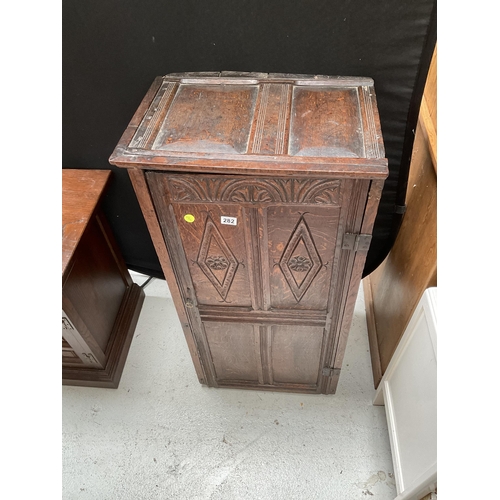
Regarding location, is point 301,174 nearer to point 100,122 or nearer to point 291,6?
point 291,6

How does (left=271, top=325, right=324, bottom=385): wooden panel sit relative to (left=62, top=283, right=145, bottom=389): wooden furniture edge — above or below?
above

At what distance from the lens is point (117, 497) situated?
1.53 metres

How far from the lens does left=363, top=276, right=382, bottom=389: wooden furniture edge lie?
5.73 ft

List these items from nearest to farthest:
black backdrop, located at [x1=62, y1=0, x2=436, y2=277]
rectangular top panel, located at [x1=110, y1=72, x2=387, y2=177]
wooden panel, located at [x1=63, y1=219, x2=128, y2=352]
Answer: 1. rectangular top panel, located at [x1=110, y1=72, x2=387, y2=177]
2. black backdrop, located at [x1=62, y1=0, x2=436, y2=277]
3. wooden panel, located at [x1=63, y1=219, x2=128, y2=352]

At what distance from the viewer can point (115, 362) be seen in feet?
5.87

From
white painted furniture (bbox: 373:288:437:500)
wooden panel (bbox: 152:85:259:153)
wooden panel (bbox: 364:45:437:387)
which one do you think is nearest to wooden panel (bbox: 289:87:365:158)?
wooden panel (bbox: 152:85:259:153)

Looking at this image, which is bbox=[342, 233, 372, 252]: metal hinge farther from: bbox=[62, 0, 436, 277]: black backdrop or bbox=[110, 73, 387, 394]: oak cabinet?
bbox=[62, 0, 436, 277]: black backdrop

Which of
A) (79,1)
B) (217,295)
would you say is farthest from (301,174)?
(79,1)

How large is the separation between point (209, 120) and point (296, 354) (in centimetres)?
90

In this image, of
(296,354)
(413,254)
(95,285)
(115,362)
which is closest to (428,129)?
(413,254)

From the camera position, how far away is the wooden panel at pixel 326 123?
2.98 ft

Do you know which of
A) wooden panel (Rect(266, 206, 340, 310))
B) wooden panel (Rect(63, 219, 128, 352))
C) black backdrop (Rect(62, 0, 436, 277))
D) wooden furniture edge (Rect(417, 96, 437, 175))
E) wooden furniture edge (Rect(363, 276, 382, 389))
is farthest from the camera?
wooden furniture edge (Rect(363, 276, 382, 389))

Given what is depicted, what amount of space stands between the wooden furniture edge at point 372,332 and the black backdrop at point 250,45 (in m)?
0.74

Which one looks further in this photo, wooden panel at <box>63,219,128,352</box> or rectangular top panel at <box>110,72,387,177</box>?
wooden panel at <box>63,219,128,352</box>
